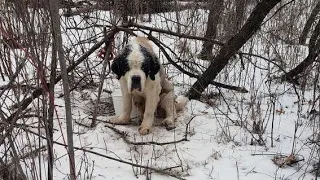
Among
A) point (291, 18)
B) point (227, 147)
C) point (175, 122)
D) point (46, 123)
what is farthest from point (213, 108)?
point (291, 18)

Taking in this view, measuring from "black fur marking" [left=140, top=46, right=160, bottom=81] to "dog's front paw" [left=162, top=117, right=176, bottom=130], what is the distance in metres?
0.44

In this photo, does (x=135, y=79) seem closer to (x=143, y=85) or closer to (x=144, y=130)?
(x=143, y=85)

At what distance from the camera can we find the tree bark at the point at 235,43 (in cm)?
353

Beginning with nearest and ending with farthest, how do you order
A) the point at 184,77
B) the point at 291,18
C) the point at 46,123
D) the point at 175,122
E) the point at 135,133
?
the point at 46,123 → the point at 135,133 → the point at 175,122 → the point at 184,77 → the point at 291,18

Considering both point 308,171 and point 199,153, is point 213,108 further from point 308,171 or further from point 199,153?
point 308,171

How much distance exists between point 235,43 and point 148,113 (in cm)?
107

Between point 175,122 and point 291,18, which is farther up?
point 291,18

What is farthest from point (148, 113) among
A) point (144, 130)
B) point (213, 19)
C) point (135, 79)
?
point (213, 19)

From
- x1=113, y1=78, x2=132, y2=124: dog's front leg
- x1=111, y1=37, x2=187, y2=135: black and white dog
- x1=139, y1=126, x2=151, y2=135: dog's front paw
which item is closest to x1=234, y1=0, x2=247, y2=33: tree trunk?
x1=111, y1=37, x2=187, y2=135: black and white dog

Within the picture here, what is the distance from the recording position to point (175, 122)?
349 centimetres

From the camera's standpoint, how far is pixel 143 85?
120 inches

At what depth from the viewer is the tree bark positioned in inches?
139

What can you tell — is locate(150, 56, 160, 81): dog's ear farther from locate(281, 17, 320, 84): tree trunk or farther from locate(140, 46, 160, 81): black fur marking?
locate(281, 17, 320, 84): tree trunk

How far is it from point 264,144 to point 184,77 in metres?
1.84
